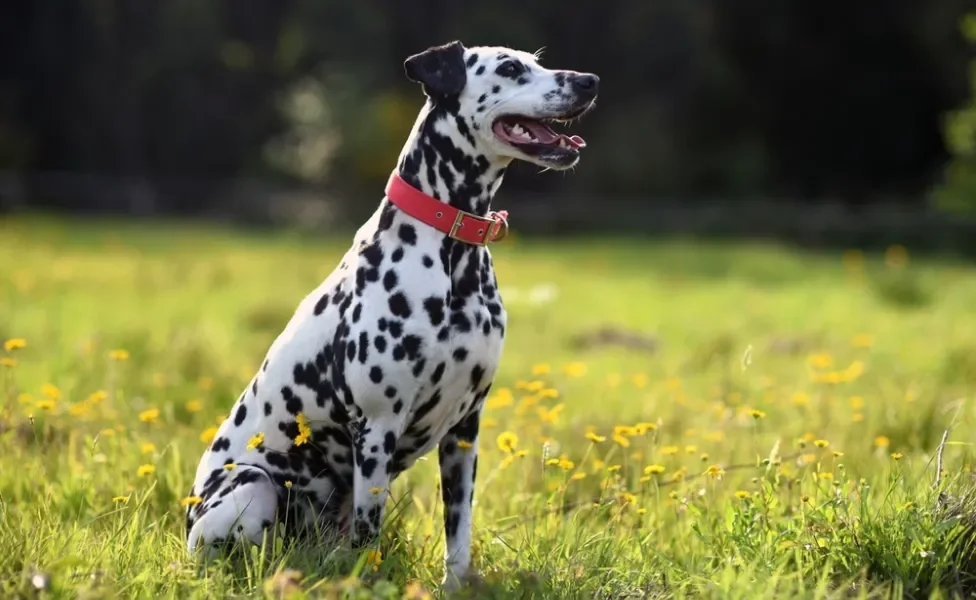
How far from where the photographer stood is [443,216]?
11.6 ft

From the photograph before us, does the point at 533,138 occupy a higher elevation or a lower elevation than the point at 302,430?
higher

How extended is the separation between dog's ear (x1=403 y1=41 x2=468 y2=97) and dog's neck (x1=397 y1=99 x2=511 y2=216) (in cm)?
6

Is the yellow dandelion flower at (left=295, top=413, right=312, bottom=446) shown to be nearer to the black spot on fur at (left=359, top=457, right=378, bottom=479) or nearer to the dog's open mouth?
the black spot on fur at (left=359, top=457, right=378, bottom=479)

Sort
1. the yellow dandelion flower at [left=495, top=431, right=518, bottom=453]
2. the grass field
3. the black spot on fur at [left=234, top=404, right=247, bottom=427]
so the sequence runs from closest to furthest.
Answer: the grass field
the black spot on fur at [left=234, top=404, right=247, bottom=427]
the yellow dandelion flower at [left=495, top=431, right=518, bottom=453]

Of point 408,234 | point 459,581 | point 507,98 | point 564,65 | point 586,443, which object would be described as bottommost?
point 586,443

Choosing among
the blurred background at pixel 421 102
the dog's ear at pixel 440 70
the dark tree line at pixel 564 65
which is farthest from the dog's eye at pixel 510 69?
the dark tree line at pixel 564 65

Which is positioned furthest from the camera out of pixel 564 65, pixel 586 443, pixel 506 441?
pixel 564 65

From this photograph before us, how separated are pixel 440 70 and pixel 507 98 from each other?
27cm

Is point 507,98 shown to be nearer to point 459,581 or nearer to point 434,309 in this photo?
point 434,309

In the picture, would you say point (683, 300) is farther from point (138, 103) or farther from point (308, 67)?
point (138, 103)

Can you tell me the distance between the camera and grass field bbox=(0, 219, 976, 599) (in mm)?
3203

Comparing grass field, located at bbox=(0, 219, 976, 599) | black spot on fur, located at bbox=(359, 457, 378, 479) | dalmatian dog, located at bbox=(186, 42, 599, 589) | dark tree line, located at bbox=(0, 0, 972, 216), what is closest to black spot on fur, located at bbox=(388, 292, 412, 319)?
dalmatian dog, located at bbox=(186, 42, 599, 589)

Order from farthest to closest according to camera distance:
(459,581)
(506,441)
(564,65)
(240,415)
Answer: (564,65) < (506,441) < (240,415) < (459,581)

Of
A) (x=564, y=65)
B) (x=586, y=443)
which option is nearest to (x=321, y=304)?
(x=586, y=443)
